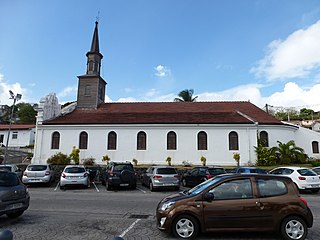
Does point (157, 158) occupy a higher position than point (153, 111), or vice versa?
point (153, 111)

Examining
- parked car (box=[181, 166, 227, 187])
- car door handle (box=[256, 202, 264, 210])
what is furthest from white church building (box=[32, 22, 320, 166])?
car door handle (box=[256, 202, 264, 210])

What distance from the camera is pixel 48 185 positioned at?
18719 millimetres

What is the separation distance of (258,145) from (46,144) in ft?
83.8

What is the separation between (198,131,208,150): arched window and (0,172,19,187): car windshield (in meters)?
24.2

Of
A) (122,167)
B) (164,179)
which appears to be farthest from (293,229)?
(122,167)

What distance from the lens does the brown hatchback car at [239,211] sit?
6.12m

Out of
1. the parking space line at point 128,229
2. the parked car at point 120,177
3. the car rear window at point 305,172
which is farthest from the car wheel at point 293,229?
the parked car at point 120,177

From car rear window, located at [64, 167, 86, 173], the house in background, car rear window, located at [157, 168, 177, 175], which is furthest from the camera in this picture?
the house in background

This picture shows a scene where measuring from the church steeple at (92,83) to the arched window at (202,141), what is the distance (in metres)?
15.9

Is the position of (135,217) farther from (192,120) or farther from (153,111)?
(153,111)

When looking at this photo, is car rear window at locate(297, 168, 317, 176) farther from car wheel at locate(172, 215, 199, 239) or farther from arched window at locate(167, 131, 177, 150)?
arched window at locate(167, 131, 177, 150)

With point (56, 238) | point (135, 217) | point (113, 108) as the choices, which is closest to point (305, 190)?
point (135, 217)

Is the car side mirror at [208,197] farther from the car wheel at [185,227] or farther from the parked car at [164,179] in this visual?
the parked car at [164,179]

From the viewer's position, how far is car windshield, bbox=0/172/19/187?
7.98m
